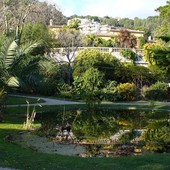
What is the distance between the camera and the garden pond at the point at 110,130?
15.0 m

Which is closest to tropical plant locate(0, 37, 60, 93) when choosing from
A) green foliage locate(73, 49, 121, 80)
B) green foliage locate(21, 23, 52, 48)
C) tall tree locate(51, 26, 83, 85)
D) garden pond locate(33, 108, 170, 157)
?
garden pond locate(33, 108, 170, 157)

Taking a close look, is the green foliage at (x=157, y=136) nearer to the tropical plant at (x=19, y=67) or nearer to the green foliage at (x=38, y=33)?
the tropical plant at (x=19, y=67)

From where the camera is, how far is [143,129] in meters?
20.3

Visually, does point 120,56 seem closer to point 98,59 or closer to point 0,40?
point 98,59

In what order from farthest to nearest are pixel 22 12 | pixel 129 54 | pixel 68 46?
pixel 68 46
pixel 22 12
pixel 129 54

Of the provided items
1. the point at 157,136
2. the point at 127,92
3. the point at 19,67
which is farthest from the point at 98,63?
the point at 157,136

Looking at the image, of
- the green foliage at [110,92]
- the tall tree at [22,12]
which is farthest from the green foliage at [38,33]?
the green foliage at [110,92]

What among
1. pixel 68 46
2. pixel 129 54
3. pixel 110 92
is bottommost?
pixel 110 92

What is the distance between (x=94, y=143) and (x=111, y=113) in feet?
37.2

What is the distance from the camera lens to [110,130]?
19.6 metres

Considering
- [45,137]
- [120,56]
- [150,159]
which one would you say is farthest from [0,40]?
[120,56]

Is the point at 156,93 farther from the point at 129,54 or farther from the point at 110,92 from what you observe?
the point at 129,54

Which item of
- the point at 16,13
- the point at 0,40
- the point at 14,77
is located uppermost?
the point at 16,13

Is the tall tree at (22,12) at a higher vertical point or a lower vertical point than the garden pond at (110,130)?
higher
